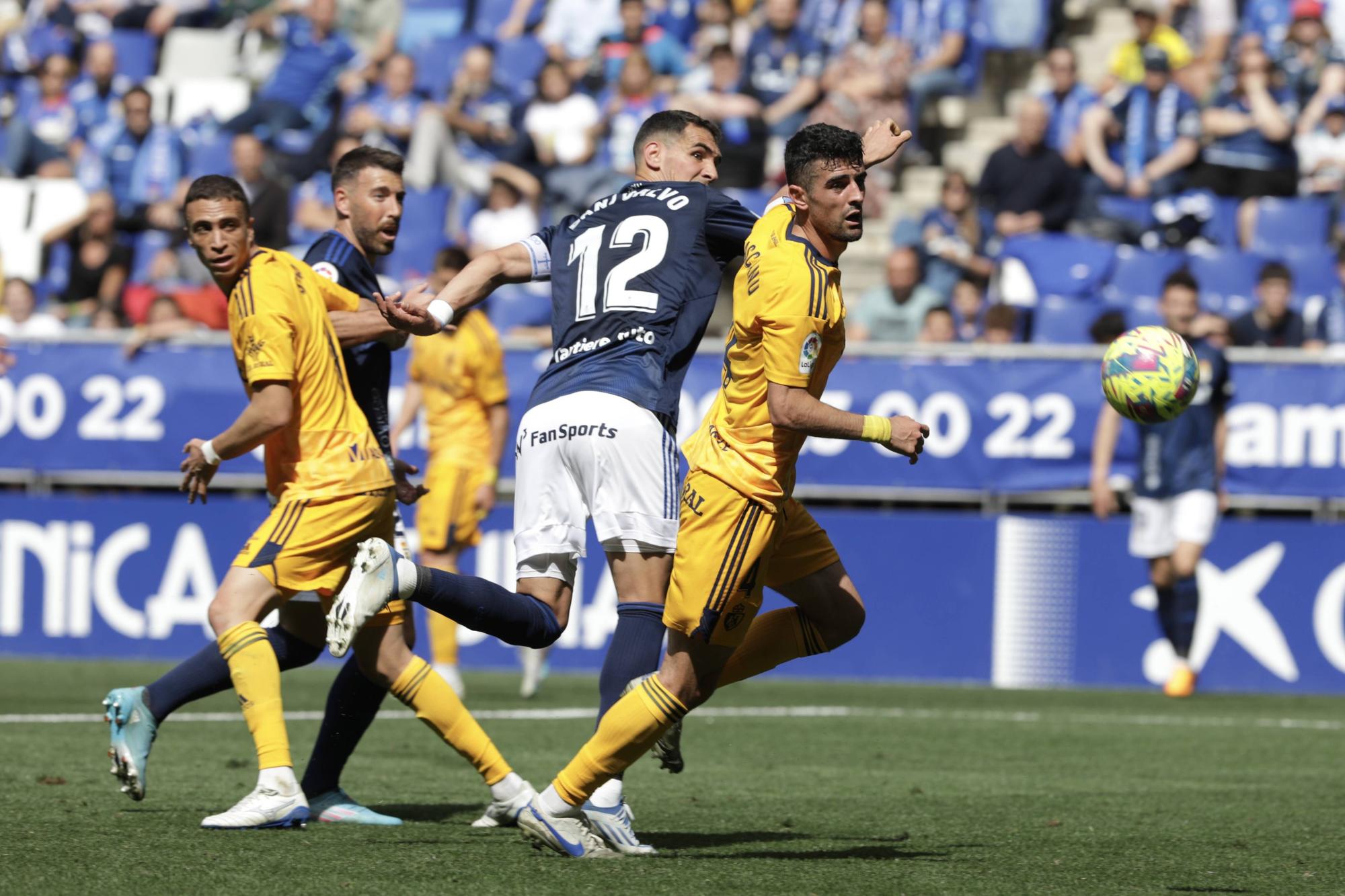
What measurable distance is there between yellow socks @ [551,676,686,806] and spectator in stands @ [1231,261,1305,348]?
961 cm

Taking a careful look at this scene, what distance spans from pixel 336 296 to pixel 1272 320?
9.35m

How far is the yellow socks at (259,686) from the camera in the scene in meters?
6.34

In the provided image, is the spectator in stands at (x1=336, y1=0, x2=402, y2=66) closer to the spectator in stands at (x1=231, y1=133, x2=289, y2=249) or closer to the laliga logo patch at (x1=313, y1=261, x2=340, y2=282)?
the spectator in stands at (x1=231, y1=133, x2=289, y2=249)

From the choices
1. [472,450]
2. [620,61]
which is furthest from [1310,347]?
[620,61]

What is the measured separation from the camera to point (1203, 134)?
16797 millimetres

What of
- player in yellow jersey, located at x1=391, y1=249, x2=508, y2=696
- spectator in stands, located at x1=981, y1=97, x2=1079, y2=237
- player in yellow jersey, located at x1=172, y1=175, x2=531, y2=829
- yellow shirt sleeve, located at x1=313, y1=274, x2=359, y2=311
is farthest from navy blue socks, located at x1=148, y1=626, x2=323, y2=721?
spectator in stands, located at x1=981, y1=97, x2=1079, y2=237

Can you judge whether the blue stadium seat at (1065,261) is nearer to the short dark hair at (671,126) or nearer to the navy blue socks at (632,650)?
the short dark hair at (671,126)

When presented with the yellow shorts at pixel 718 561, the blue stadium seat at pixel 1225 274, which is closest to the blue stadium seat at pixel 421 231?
the blue stadium seat at pixel 1225 274

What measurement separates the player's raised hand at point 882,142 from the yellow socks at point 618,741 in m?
1.83

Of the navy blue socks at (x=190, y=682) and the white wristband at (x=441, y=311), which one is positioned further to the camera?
the navy blue socks at (x=190, y=682)

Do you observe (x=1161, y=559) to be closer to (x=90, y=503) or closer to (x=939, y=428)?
(x=939, y=428)

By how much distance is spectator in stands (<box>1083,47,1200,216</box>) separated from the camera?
16.7 metres

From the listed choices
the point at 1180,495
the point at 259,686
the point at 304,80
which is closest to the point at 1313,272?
the point at 1180,495

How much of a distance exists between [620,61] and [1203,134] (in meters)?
5.75
